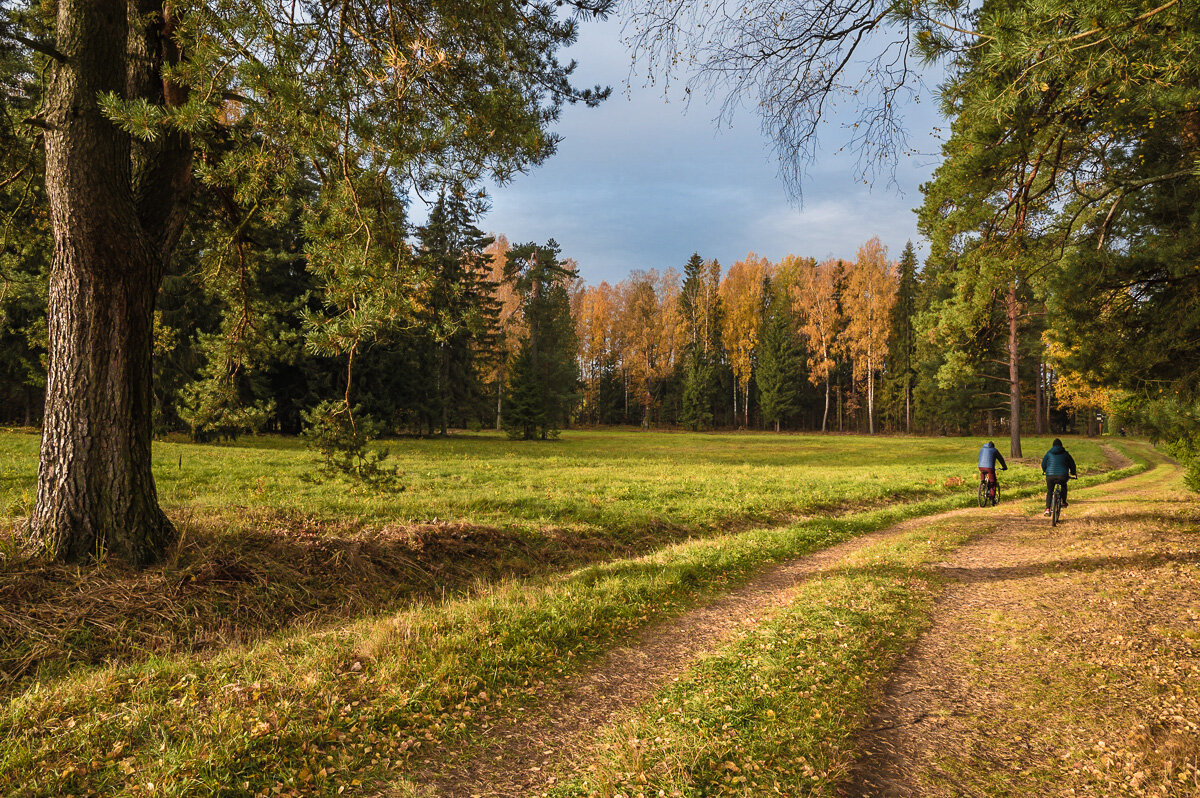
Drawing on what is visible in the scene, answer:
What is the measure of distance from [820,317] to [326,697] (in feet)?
165

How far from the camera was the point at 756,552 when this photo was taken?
819 centimetres

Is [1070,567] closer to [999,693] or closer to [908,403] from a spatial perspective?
[999,693]

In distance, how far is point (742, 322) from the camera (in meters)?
53.2

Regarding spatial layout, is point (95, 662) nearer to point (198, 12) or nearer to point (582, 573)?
point (582, 573)

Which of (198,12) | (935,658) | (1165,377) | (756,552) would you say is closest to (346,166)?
(198,12)

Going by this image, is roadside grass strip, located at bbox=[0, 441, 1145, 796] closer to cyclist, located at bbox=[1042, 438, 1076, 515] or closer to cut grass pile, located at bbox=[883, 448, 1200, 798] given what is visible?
cut grass pile, located at bbox=[883, 448, 1200, 798]

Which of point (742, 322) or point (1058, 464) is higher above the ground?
point (742, 322)

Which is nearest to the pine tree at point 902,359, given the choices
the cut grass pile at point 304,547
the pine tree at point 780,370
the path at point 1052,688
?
the pine tree at point 780,370

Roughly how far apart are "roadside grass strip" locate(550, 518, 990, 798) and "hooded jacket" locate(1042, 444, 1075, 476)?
7.19m

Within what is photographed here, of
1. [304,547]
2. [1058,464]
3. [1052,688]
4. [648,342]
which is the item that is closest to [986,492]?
[1058,464]

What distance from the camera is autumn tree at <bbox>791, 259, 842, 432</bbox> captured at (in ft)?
157

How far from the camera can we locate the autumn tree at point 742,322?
52.7 m

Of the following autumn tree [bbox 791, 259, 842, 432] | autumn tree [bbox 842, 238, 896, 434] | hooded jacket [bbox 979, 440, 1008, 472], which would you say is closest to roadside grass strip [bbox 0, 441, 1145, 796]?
hooded jacket [bbox 979, 440, 1008, 472]

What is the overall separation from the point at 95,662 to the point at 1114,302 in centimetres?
1277
